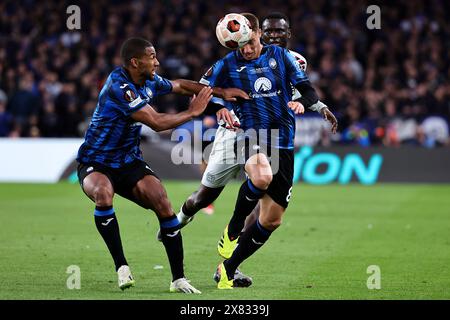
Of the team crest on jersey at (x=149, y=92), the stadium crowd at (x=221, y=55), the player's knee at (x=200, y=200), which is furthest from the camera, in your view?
the stadium crowd at (x=221, y=55)

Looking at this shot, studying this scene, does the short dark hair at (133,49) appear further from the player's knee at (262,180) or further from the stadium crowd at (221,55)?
the stadium crowd at (221,55)

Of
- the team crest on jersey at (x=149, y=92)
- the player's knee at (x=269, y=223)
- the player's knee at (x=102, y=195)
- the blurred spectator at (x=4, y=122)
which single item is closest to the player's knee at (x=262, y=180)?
the player's knee at (x=269, y=223)

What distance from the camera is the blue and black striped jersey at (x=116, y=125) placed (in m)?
7.99

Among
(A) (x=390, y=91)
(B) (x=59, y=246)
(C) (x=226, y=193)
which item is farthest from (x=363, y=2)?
(B) (x=59, y=246)

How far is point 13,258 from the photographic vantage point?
987cm

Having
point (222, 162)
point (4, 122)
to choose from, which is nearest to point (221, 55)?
point (4, 122)

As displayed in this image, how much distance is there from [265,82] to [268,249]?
286 centimetres

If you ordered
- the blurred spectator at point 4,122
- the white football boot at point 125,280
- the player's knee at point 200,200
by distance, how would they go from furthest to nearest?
1. the blurred spectator at point 4,122
2. the player's knee at point 200,200
3. the white football boot at point 125,280

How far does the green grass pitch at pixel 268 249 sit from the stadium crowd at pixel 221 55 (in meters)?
3.53

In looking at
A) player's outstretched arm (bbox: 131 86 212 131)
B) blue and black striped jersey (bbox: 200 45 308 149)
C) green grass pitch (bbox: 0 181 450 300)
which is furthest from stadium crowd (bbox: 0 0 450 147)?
player's outstretched arm (bbox: 131 86 212 131)

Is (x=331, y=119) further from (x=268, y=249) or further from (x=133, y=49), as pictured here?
(x=268, y=249)

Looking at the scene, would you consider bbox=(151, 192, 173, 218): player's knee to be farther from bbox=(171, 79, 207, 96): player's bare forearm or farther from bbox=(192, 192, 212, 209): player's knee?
bbox=(192, 192, 212, 209): player's knee

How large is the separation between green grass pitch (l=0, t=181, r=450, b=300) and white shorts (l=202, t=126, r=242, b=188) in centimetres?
88
